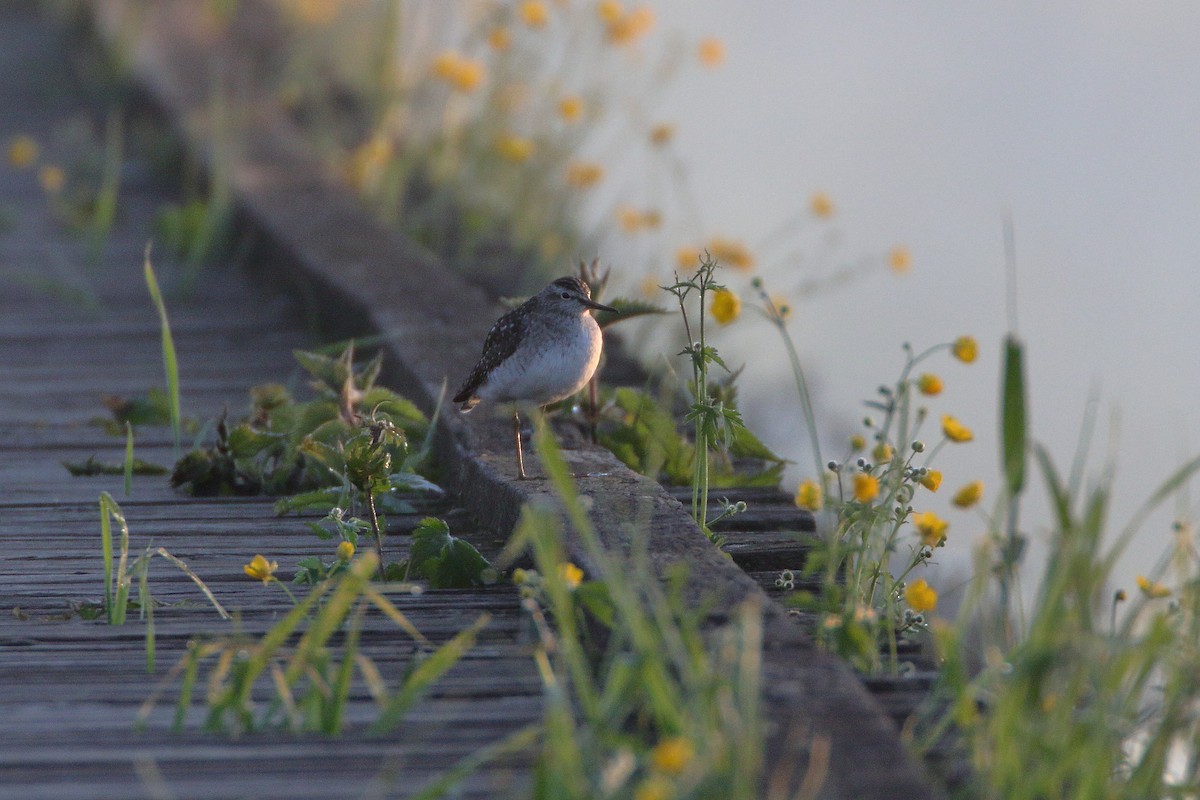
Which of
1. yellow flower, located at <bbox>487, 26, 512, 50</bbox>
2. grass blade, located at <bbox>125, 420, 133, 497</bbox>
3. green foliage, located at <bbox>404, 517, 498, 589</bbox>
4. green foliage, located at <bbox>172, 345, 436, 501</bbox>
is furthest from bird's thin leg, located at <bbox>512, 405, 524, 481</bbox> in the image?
yellow flower, located at <bbox>487, 26, 512, 50</bbox>

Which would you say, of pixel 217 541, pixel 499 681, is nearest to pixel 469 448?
pixel 217 541

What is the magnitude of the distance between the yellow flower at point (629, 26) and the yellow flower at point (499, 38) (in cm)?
52

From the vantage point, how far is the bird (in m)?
3.83

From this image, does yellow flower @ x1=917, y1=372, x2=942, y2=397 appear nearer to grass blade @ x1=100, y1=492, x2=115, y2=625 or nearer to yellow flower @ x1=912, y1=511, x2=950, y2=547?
yellow flower @ x1=912, y1=511, x2=950, y2=547

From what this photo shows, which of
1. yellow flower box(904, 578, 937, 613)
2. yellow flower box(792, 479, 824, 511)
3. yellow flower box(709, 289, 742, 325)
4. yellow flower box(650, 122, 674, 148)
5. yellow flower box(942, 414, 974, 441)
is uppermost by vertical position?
yellow flower box(650, 122, 674, 148)

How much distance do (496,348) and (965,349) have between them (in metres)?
1.31

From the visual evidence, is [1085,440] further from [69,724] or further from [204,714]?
[69,724]

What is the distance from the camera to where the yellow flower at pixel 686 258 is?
6.60m

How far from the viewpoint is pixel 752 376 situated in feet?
28.5

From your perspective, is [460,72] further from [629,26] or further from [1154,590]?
[1154,590]

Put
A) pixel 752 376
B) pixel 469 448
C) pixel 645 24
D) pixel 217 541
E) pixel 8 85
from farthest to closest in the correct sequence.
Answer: pixel 8 85 → pixel 752 376 → pixel 645 24 → pixel 469 448 → pixel 217 541

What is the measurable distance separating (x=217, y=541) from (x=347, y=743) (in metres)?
1.33

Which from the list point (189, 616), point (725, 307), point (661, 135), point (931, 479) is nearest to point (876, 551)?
point (931, 479)

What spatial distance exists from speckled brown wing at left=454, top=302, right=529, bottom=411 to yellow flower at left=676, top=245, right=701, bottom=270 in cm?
237
